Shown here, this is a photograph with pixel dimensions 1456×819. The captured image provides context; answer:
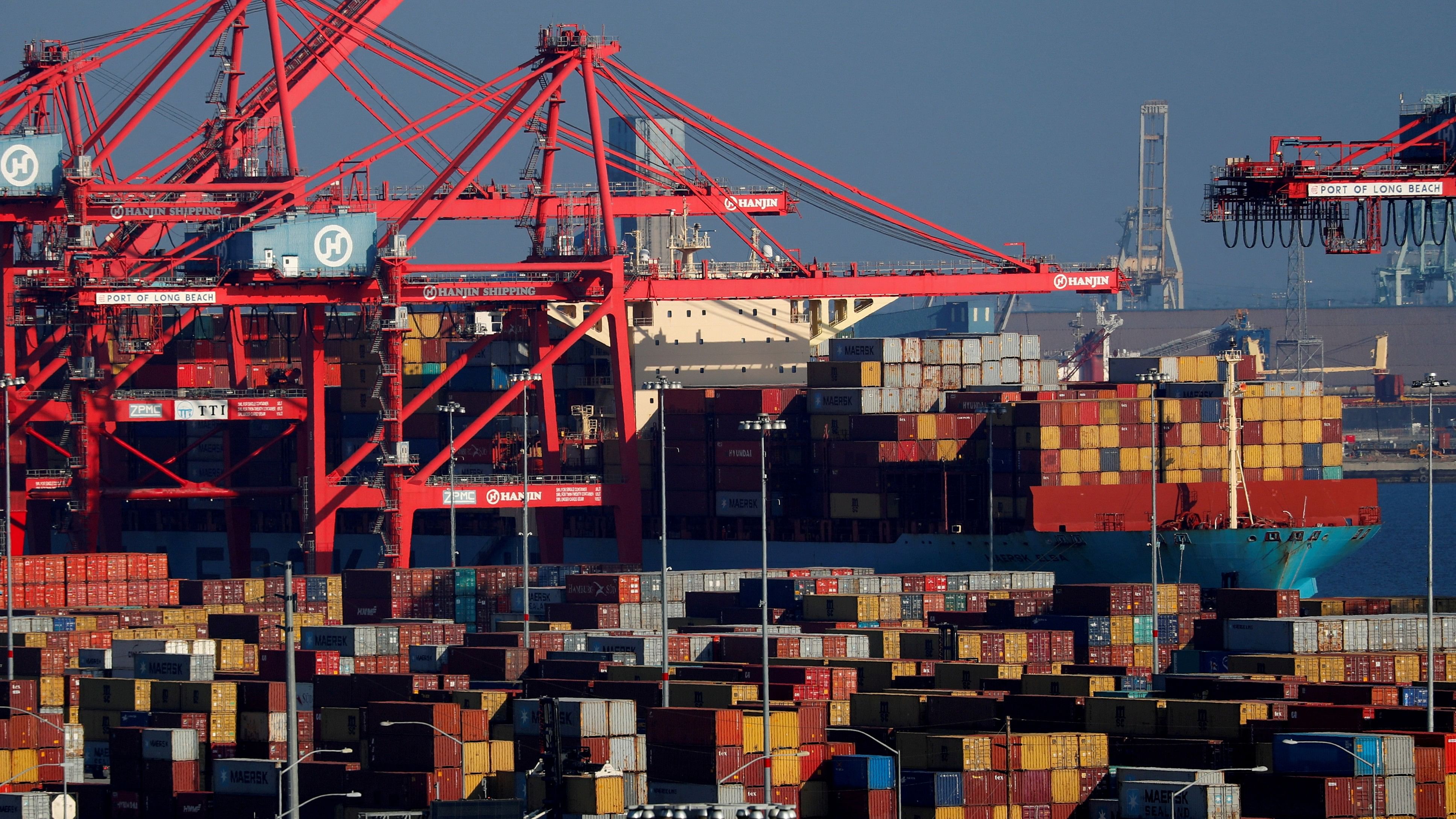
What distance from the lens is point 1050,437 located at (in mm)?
74562

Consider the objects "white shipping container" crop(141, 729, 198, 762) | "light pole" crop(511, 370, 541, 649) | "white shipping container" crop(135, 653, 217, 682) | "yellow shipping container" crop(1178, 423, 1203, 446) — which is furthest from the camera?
"yellow shipping container" crop(1178, 423, 1203, 446)

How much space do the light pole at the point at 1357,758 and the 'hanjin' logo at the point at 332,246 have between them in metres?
43.1

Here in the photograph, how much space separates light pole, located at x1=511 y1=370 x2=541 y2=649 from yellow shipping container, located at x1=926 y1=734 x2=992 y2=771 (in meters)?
14.3

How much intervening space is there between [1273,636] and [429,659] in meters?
18.5

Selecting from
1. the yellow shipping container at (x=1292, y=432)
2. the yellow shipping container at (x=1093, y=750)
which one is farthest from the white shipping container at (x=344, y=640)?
the yellow shipping container at (x=1292, y=432)

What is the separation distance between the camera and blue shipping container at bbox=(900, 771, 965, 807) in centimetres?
4031

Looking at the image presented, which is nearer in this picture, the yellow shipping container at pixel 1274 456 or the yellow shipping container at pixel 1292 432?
the yellow shipping container at pixel 1274 456

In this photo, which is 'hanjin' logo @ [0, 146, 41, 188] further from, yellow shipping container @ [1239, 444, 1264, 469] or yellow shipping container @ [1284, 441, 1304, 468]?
yellow shipping container @ [1284, 441, 1304, 468]

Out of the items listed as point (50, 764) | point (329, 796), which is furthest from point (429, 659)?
point (329, 796)

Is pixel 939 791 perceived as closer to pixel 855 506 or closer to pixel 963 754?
pixel 963 754

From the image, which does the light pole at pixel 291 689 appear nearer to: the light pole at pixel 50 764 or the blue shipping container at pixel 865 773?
the light pole at pixel 50 764

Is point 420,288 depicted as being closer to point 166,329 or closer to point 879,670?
point 166,329

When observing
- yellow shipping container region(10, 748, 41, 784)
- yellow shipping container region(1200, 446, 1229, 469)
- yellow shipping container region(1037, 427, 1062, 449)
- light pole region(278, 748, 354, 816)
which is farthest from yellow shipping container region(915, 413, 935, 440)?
yellow shipping container region(10, 748, 41, 784)

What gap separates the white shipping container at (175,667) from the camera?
50812 mm
